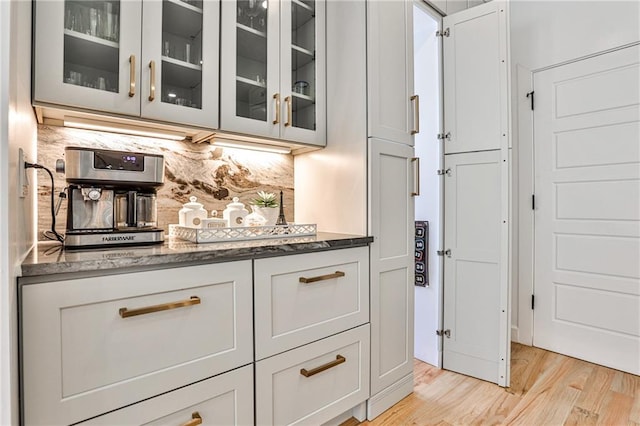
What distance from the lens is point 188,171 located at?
5.89ft

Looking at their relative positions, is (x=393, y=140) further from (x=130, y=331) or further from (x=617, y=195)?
(x=617, y=195)

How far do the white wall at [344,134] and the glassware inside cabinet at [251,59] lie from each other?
0.41 metres

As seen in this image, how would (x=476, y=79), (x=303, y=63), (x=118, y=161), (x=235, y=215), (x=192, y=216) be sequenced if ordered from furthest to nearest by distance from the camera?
1. (x=476, y=79)
2. (x=303, y=63)
3. (x=235, y=215)
4. (x=192, y=216)
5. (x=118, y=161)

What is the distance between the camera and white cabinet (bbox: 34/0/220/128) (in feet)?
3.93

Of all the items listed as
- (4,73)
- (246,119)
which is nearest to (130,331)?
(4,73)

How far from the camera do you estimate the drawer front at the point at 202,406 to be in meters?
1.05

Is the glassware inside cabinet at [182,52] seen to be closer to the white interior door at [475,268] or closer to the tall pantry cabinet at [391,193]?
the tall pantry cabinet at [391,193]

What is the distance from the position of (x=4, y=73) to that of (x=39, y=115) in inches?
27.1

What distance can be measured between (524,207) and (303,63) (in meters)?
2.11

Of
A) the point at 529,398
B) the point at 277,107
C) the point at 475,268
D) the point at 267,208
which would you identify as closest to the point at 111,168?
the point at 267,208

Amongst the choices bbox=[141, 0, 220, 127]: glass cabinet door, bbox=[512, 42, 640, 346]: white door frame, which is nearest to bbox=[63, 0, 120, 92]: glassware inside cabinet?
bbox=[141, 0, 220, 127]: glass cabinet door

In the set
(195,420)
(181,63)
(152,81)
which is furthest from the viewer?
(181,63)

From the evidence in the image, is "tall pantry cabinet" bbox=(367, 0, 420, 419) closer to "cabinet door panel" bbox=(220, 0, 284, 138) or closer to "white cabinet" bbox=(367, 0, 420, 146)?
"white cabinet" bbox=(367, 0, 420, 146)

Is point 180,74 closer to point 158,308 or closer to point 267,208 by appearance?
point 267,208
